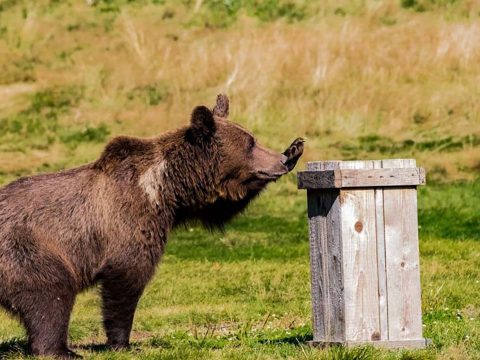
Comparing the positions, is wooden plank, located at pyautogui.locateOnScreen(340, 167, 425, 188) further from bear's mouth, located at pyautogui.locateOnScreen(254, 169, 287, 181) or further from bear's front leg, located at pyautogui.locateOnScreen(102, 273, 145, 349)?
bear's front leg, located at pyautogui.locateOnScreen(102, 273, 145, 349)

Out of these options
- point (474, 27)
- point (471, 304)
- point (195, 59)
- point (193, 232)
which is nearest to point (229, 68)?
point (195, 59)

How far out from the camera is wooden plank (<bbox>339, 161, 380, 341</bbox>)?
7.82 meters

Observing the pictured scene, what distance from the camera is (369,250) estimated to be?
7.86 metres

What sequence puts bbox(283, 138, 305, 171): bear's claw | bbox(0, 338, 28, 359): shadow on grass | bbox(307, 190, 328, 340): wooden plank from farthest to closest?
bbox(283, 138, 305, 171): bear's claw < bbox(0, 338, 28, 359): shadow on grass < bbox(307, 190, 328, 340): wooden plank

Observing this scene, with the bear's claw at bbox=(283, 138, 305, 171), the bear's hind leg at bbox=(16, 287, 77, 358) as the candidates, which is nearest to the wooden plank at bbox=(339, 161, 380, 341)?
the bear's claw at bbox=(283, 138, 305, 171)

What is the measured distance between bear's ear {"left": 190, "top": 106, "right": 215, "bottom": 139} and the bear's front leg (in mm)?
1206

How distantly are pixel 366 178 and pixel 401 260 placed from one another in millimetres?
619

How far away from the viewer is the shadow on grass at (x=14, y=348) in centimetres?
833

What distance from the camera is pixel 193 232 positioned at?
17.1 m

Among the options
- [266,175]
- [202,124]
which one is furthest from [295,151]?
[202,124]

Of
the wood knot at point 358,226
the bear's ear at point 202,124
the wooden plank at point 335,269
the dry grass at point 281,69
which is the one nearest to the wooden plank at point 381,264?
the wood knot at point 358,226

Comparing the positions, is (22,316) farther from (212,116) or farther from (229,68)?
(229,68)

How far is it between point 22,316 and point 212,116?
2.05 metres

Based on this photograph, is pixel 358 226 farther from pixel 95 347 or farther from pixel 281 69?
pixel 281 69
